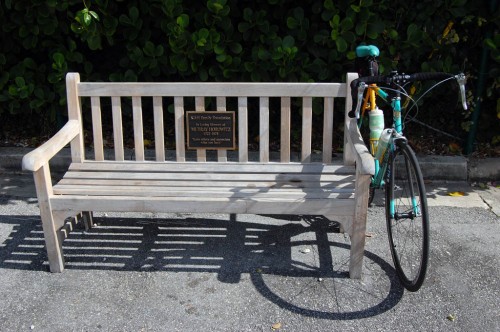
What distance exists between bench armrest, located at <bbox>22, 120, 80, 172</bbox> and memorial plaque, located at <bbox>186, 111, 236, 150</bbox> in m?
0.79

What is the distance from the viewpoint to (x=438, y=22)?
14.8 feet

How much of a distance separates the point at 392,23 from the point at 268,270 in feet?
8.52

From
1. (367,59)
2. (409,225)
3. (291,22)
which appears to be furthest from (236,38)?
(409,225)

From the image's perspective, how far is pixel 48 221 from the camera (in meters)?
3.11

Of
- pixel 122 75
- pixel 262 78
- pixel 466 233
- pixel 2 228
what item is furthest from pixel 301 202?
pixel 122 75

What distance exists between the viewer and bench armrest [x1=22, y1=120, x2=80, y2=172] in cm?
289

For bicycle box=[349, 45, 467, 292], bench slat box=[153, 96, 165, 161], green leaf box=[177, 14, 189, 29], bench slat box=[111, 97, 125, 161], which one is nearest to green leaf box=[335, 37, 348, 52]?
bicycle box=[349, 45, 467, 292]

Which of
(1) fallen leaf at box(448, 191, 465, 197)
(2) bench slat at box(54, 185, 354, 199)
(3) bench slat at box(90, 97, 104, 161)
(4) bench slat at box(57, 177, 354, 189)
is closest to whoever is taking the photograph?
(2) bench slat at box(54, 185, 354, 199)

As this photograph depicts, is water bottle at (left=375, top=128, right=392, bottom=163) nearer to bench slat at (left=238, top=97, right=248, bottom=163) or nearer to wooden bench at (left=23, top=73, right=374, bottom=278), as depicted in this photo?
wooden bench at (left=23, top=73, right=374, bottom=278)

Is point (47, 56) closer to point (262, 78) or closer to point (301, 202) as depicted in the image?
point (262, 78)

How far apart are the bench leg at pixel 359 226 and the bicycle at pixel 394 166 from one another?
250 millimetres

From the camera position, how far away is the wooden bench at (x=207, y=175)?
3.03 meters

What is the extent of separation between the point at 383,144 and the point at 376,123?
0.74ft

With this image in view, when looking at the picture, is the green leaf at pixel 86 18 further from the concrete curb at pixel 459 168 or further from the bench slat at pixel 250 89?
the concrete curb at pixel 459 168
